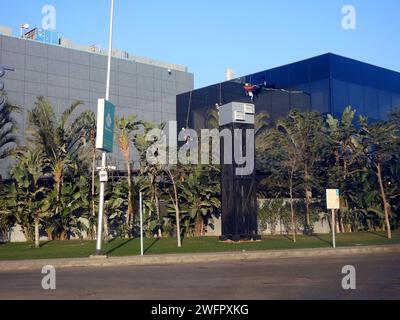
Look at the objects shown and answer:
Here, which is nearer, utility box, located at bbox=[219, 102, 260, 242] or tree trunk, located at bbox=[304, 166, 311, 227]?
utility box, located at bbox=[219, 102, 260, 242]

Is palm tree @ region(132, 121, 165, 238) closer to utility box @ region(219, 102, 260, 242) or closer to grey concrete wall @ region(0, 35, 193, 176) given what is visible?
utility box @ region(219, 102, 260, 242)

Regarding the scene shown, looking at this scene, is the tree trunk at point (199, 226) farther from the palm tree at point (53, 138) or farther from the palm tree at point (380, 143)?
the palm tree at point (380, 143)

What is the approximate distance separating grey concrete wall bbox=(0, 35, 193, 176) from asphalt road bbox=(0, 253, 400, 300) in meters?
37.9

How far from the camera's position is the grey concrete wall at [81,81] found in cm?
5572

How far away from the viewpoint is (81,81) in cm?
6175

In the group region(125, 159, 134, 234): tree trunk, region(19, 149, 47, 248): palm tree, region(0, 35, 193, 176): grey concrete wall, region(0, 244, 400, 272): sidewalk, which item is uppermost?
region(0, 35, 193, 176): grey concrete wall

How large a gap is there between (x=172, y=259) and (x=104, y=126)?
5.59 m

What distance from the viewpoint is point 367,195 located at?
105ft

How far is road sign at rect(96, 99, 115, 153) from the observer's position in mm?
19141

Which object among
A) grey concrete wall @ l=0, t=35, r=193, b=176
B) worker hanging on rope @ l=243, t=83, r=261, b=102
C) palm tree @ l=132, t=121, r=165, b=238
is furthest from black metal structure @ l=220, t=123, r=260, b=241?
grey concrete wall @ l=0, t=35, r=193, b=176

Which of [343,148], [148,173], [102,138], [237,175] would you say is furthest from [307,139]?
[102,138]

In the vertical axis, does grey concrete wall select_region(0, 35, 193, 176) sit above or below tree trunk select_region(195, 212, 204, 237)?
above

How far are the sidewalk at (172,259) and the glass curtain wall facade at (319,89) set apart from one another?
64.3 feet

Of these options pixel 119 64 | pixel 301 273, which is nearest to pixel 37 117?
pixel 301 273
